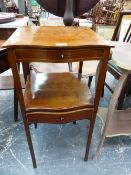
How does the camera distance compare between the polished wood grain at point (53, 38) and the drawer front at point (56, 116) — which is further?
the drawer front at point (56, 116)

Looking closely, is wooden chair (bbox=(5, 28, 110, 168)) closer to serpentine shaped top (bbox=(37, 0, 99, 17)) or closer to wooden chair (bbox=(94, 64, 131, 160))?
wooden chair (bbox=(94, 64, 131, 160))

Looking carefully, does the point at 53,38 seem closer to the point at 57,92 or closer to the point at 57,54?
the point at 57,54

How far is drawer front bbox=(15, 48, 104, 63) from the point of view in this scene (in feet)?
2.56

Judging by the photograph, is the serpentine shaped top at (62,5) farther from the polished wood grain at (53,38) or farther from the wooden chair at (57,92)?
the wooden chair at (57,92)

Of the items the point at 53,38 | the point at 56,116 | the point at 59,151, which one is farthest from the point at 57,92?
the point at 59,151

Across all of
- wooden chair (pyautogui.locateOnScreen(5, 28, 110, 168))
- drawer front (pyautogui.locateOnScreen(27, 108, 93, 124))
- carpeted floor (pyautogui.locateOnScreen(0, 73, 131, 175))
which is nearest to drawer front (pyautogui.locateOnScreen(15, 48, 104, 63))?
wooden chair (pyautogui.locateOnScreen(5, 28, 110, 168))

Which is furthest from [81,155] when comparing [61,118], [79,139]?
[61,118]

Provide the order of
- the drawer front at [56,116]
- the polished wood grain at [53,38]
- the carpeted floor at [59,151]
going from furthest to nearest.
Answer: the carpeted floor at [59,151] < the drawer front at [56,116] < the polished wood grain at [53,38]

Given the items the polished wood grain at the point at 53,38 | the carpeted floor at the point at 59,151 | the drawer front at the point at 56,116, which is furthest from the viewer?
the carpeted floor at the point at 59,151

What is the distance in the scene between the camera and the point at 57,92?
1084mm

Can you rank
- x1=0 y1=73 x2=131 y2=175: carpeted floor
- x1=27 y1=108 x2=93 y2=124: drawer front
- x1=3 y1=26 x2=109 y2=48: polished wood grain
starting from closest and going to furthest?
x1=3 y1=26 x2=109 y2=48: polished wood grain
x1=27 y1=108 x2=93 y2=124: drawer front
x1=0 y1=73 x2=131 y2=175: carpeted floor

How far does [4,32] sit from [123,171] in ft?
3.81

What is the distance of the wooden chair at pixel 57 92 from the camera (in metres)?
0.80

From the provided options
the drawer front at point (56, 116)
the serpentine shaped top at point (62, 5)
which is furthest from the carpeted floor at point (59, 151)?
the serpentine shaped top at point (62, 5)
